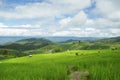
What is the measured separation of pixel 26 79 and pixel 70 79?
177cm

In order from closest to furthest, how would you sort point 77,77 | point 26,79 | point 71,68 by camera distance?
1. point 77,77
2. point 26,79
3. point 71,68

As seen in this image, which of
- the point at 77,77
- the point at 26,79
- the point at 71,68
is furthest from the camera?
the point at 71,68

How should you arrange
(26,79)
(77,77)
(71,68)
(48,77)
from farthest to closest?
1. (71,68)
2. (48,77)
3. (26,79)
4. (77,77)

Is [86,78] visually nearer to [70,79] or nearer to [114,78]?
[70,79]

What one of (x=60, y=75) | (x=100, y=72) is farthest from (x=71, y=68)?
(x=100, y=72)

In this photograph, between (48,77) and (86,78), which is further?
(48,77)

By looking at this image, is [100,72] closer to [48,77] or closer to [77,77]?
[77,77]

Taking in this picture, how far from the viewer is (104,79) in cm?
810

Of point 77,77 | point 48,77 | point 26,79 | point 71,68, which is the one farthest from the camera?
point 71,68

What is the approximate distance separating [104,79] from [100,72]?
1.01 m

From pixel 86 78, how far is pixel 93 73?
0.92 meters

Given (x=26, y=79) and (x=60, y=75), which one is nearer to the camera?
(x=26, y=79)

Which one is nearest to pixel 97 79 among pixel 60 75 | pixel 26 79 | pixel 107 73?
pixel 107 73

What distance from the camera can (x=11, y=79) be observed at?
9.24 metres
